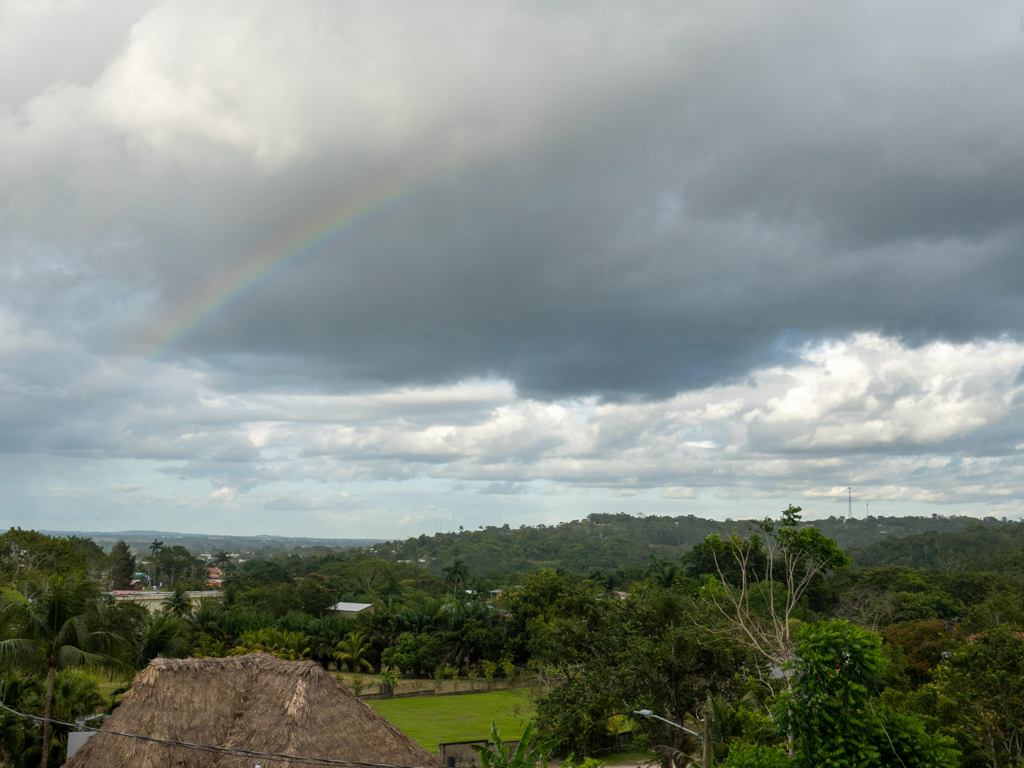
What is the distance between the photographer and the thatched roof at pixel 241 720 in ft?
58.7

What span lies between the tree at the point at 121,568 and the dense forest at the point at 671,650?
40476mm

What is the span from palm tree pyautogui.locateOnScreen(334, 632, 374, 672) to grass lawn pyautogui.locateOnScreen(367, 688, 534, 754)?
20.0ft

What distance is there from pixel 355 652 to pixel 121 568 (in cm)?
7324

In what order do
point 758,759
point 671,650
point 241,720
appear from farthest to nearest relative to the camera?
point 671,650 < point 241,720 < point 758,759

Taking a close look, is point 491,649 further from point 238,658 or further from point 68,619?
point 68,619

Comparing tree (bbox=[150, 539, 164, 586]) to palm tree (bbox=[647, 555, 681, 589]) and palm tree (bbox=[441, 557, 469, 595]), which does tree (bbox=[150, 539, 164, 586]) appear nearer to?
palm tree (bbox=[441, 557, 469, 595])

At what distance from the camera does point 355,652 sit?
47.3 m

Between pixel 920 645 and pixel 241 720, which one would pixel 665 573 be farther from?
pixel 241 720

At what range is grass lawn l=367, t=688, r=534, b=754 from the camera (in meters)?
32.3

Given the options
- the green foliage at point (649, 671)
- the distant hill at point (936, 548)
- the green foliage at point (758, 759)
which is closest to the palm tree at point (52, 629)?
the green foliage at point (649, 671)

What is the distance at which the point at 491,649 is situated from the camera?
48.2m

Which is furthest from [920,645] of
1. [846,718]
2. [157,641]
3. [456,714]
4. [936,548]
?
[936,548]

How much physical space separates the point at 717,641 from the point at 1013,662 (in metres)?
7.97

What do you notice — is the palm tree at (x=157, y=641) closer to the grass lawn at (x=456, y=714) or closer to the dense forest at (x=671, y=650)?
the dense forest at (x=671, y=650)
